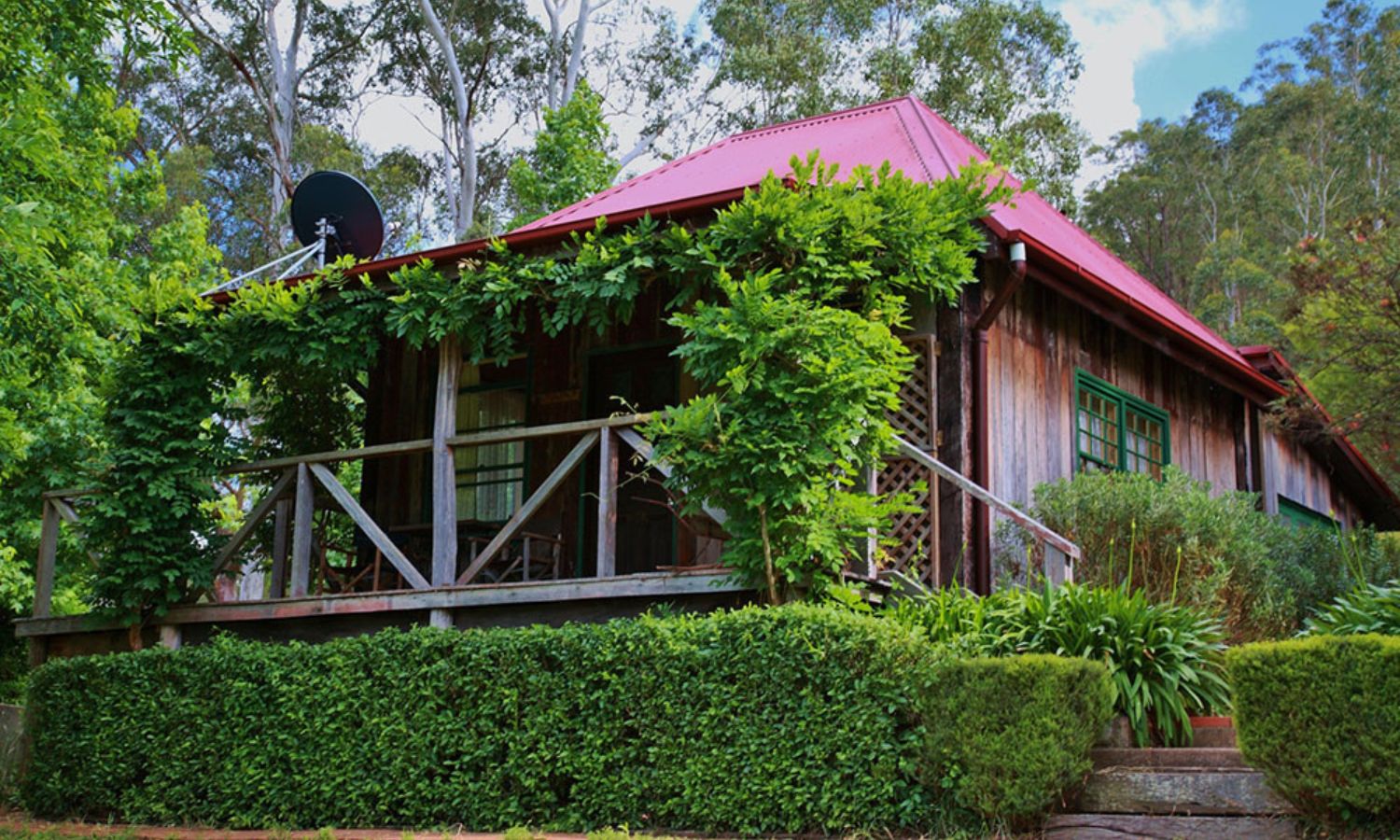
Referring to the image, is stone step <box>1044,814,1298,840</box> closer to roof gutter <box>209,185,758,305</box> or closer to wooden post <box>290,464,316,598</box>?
roof gutter <box>209,185,758,305</box>

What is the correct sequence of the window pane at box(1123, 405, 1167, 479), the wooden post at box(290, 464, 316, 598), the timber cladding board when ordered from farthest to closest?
the window pane at box(1123, 405, 1167, 479)
the timber cladding board
the wooden post at box(290, 464, 316, 598)

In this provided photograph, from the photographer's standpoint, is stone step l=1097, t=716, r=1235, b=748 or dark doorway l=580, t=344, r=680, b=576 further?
dark doorway l=580, t=344, r=680, b=576

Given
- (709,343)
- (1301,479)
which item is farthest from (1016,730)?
(1301,479)

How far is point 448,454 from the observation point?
36.3 ft

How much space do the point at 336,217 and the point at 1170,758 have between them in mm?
10496

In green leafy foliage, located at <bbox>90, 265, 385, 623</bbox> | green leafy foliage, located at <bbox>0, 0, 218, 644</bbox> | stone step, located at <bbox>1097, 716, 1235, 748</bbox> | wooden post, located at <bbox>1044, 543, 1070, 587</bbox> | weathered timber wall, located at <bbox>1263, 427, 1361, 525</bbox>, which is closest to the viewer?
stone step, located at <bbox>1097, 716, 1235, 748</bbox>

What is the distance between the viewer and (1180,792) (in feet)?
23.9

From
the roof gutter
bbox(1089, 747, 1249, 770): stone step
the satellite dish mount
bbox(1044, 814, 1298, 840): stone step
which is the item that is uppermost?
the satellite dish mount

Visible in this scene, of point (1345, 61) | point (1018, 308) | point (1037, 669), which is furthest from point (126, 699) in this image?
point (1345, 61)

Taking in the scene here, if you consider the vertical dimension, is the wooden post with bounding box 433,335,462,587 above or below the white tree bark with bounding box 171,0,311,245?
below

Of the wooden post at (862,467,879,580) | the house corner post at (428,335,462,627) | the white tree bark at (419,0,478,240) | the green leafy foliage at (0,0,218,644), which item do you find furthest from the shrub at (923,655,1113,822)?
the white tree bark at (419,0,478,240)

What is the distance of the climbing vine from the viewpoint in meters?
8.94

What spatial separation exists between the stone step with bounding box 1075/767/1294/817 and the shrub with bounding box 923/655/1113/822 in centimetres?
16

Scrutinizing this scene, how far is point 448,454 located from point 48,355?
356 cm
